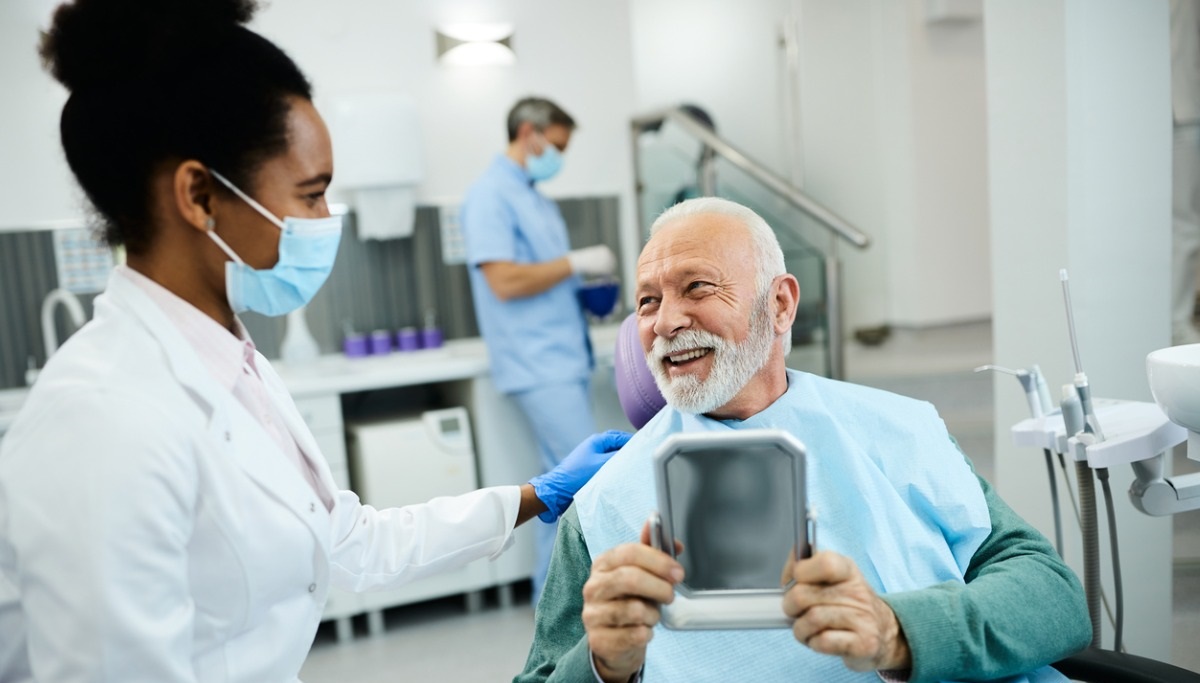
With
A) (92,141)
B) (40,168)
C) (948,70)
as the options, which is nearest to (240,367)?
(92,141)

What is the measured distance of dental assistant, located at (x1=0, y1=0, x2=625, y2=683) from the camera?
0.89 metres

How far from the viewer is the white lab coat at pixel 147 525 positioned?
→ 0.88 meters

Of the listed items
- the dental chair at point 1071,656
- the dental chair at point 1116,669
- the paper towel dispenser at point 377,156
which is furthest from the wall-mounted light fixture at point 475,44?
the dental chair at point 1116,669

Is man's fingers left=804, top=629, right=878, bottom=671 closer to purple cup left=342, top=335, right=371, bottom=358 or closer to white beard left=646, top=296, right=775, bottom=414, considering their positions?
white beard left=646, top=296, right=775, bottom=414

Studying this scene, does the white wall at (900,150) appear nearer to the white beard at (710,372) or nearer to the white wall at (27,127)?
the white wall at (27,127)

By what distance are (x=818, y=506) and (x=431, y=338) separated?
253 cm

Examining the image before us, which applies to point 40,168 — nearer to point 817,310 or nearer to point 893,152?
point 817,310

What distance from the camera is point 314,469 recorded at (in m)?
1.25

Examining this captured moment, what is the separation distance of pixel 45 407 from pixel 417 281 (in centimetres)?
278

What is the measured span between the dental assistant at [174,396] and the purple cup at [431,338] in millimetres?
2444

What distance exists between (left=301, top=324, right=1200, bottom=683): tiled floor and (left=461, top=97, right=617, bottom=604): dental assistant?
330mm

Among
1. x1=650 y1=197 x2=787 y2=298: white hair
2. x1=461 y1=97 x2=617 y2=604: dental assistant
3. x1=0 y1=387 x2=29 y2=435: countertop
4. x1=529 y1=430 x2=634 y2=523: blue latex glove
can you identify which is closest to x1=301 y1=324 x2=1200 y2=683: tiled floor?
x1=461 y1=97 x2=617 y2=604: dental assistant

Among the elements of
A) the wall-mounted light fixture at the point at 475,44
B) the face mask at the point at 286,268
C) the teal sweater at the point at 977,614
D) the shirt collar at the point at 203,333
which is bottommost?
the teal sweater at the point at 977,614

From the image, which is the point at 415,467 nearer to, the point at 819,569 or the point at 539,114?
the point at 539,114
